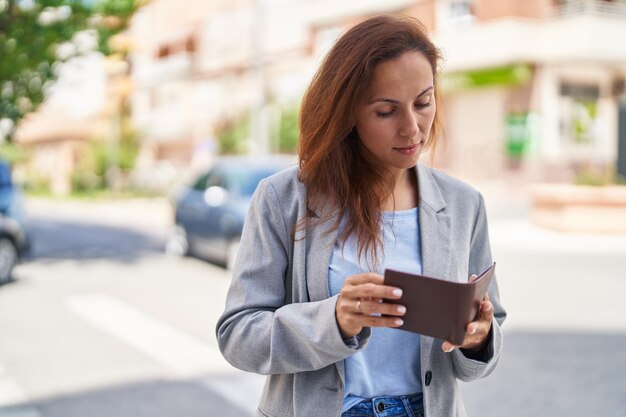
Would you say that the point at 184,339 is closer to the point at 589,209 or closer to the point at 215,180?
the point at 215,180

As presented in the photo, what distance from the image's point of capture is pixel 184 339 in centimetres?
717

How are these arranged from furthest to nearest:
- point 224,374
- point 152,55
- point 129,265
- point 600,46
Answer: point 152,55
point 600,46
point 129,265
point 224,374

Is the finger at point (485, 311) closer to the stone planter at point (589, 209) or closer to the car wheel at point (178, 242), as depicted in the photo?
the car wheel at point (178, 242)

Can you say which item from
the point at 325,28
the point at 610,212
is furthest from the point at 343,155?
the point at 325,28

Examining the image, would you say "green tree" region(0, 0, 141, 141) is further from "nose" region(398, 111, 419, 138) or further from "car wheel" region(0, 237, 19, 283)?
"nose" region(398, 111, 419, 138)

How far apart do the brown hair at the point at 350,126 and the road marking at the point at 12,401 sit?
152 inches

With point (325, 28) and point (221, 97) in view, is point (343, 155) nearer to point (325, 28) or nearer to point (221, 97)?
point (325, 28)

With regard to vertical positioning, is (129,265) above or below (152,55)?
below

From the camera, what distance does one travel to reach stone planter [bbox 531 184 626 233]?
599 inches

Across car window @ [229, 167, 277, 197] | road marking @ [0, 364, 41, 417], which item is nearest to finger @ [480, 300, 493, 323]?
road marking @ [0, 364, 41, 417]

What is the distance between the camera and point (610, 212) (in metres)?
15.3

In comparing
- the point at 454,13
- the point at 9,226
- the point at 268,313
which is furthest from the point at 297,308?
the point at 454,13

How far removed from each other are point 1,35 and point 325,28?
23877 mm

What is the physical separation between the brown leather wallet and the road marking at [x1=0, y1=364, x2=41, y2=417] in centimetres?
409
